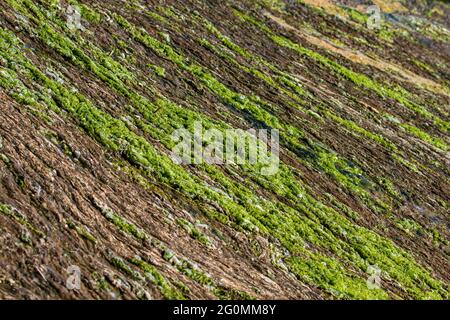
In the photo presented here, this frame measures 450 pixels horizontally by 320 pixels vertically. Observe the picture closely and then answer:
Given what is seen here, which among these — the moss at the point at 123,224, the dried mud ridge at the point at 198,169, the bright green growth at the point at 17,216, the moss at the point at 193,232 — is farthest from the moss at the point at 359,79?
the bright green growth at the point at 17,216

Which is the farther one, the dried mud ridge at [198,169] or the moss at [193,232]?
the moss at [193,232]

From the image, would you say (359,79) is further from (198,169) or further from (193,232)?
(193,232)

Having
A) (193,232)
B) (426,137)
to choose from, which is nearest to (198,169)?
(193,232)

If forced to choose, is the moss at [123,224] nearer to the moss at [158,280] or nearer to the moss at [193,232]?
the moss at [158,280]

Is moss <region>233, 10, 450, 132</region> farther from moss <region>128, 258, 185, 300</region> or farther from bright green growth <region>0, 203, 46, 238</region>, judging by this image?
bright green growth <region>0, 203, 46, 238</region>

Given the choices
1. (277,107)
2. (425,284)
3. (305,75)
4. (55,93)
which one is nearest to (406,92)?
(305,75)

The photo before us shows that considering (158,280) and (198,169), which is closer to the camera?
(158,280)
